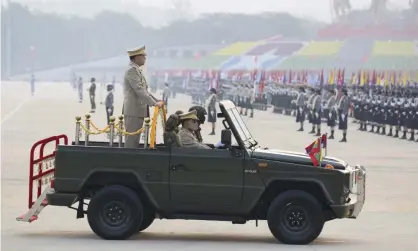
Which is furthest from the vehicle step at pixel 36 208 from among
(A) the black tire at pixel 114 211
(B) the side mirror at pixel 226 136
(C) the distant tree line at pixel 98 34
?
(C) the distant tree line at pixel 98 34

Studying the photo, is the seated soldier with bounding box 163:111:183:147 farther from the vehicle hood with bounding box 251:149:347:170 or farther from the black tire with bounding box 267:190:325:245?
the black tire with bounding box 267:190:325:245

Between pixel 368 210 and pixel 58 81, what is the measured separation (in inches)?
5604

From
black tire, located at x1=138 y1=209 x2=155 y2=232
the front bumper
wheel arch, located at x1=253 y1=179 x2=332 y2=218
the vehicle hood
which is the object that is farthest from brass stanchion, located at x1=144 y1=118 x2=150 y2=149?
the front bumper

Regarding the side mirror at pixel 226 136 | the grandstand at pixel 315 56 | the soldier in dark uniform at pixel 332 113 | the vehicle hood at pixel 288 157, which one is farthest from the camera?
the grandstand at pixel 315 56

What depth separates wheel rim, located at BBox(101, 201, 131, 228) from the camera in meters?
13.0

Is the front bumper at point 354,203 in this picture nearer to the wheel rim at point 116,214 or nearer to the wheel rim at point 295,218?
the wheel rim at point 295,218

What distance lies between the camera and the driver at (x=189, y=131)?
13.2m

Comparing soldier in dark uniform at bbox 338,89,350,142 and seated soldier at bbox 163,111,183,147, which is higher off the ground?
seated soldier at bbox 163,111,183,147

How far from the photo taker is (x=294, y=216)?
42.7 feet

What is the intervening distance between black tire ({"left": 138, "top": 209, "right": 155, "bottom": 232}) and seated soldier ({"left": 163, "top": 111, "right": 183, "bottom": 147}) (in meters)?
0.67

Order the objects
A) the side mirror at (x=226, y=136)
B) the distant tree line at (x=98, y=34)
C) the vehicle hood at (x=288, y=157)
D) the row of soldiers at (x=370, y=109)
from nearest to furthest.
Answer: the side mirror at (x=226, y=136), the vehicle hood at (x=288, y=157), the row of soldiers at (x=370, y=109), the distant tree line at (x=98, y=34)

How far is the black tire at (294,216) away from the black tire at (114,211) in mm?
1223

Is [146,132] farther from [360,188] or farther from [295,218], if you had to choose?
[360,188]

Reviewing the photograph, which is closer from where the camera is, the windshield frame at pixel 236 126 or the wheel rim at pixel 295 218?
the wheel rim at pixel 295 218
